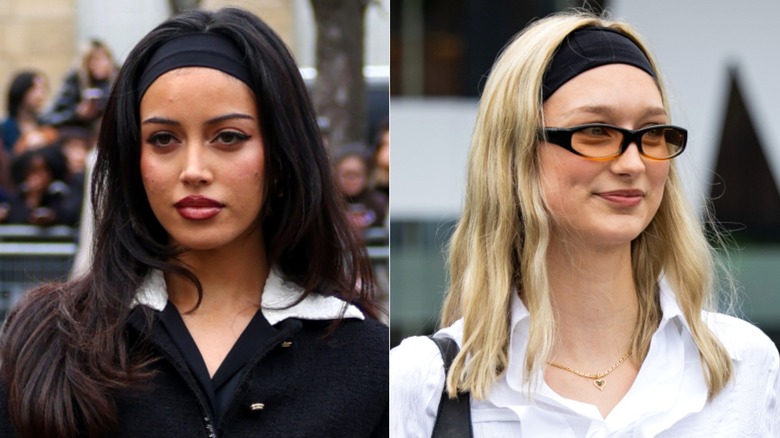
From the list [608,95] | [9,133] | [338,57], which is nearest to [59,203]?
[9,133]

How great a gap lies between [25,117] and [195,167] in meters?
7.92

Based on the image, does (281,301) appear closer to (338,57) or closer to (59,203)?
(338,57)

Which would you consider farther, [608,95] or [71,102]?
[71,102]

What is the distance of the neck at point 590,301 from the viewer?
11.1 ft

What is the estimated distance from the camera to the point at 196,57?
3182 mm

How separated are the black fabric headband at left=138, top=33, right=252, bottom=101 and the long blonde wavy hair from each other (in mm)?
668

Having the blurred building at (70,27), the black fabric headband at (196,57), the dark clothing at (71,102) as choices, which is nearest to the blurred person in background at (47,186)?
the dark clothing at (71,102)

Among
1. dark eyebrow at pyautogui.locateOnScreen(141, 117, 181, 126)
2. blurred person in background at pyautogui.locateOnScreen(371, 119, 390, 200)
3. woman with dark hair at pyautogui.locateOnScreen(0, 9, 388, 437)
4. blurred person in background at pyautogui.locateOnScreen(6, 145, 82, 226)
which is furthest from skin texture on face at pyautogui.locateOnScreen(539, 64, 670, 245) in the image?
blurred person in background at pyautogui.locateOnScreen(6, 145, 82, 226)

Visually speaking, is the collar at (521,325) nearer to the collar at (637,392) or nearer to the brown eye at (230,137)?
the collar at (637,392)

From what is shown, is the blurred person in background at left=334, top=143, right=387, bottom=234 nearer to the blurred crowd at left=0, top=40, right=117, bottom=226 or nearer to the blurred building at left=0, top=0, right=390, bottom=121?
the blurred building at left=0, top=0, right=390, bottom=121

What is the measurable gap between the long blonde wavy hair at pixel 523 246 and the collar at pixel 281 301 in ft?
1.05

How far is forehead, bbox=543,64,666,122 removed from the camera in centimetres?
327

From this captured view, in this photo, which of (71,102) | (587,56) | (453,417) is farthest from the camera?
(71,102)

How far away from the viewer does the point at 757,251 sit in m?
12.5
